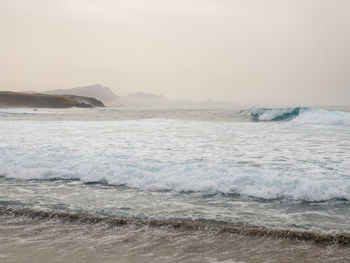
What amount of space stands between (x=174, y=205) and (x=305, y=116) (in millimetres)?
30141

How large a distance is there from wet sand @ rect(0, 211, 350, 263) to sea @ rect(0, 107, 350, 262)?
0.01m

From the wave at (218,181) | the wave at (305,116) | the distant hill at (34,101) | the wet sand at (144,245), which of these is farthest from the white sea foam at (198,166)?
the distant hill at (34,101)

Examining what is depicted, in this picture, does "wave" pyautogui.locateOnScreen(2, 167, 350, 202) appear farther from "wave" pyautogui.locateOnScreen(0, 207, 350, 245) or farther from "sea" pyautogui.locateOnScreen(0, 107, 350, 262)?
"wave" pyautogui.locateOnScreen(0, 207, 350, 245)

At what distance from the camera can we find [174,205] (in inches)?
245

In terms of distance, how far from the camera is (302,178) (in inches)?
298

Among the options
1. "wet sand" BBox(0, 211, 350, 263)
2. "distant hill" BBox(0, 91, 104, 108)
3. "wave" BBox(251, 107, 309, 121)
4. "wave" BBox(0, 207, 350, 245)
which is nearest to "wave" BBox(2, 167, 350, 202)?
"wave" BBox(0, 207, 350, 245)

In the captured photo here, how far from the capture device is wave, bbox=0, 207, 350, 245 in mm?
4602

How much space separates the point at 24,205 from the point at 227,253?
12.7 ft

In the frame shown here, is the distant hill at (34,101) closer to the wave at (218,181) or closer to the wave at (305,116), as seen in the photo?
the wave at (305,116)

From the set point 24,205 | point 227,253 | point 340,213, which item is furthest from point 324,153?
point 24,205

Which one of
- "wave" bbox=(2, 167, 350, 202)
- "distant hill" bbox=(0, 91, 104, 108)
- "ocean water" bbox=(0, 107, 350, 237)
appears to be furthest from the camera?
"distant hill" bbox=(0, 91, 104, 108)

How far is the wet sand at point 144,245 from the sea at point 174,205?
0.04 feet

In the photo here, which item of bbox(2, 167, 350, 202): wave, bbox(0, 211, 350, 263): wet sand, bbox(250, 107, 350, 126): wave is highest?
bbox(250, 107, 350, 126): wave

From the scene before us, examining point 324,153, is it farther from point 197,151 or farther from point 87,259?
point 87,259
